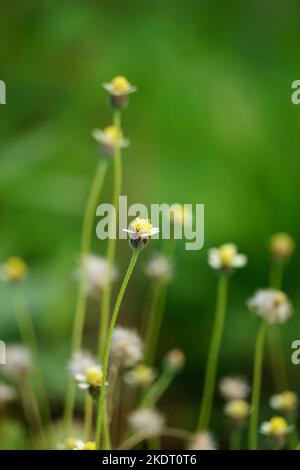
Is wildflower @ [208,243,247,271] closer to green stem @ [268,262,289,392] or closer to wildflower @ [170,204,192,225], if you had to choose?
wildflower @ [170,204,192,225]

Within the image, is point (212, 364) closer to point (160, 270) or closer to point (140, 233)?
point (160, 270)

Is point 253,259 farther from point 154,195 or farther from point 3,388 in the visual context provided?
point 3,388

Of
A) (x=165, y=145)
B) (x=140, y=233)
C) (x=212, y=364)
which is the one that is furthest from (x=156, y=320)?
(x=140, y=233)

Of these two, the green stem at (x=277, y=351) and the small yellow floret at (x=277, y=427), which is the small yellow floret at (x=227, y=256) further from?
the green stem at (x=277, y=351)

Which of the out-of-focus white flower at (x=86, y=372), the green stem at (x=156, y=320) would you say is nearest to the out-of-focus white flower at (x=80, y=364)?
the out-of-focus white flower at (x=86, y=372)
